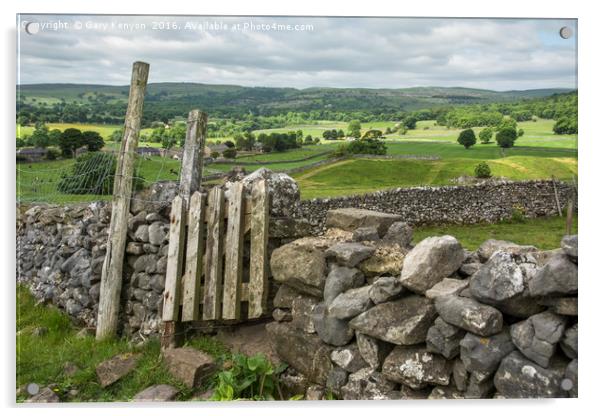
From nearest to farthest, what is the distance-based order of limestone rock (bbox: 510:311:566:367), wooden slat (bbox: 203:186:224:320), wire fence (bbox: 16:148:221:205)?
limestone rock (bbox: 510:311:566:367) < wooden slat (bbox: 203:186:224:320) < wire fence (bbox: 16:148:221:205)

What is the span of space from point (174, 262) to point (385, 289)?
287 cm

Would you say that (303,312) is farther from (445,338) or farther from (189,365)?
(445,338)

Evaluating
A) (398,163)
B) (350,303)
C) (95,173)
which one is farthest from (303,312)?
(95,173)

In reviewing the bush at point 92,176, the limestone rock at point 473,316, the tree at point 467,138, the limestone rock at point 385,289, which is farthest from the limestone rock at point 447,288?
the bush at point 92,176

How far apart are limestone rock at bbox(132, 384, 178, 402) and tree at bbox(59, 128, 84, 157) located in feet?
10.1

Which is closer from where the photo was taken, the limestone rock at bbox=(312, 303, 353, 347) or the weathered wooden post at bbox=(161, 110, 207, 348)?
the limestone rock at bbox=(312, 303, 353, 347)

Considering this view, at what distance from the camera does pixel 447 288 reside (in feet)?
17.2

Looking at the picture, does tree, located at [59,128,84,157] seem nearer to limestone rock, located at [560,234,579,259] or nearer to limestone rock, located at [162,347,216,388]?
limestone rock, located at [162,347,216,388]

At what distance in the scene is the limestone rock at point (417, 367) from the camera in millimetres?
5203

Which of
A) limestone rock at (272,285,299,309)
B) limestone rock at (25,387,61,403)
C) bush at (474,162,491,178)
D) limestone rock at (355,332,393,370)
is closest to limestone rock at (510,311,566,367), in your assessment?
limestone rock at (355,332,393,370)

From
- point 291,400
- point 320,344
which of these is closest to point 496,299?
point 320,344

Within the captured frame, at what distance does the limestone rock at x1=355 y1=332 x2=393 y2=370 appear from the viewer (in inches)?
218

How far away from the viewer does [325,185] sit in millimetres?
9742

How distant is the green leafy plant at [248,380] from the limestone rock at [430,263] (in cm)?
177
